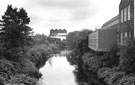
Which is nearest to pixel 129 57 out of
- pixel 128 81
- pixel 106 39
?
pixel 128 81

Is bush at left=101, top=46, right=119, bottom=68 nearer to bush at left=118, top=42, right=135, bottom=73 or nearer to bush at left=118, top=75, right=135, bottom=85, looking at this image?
bush at left=118, top=42, right=135, bottom=73

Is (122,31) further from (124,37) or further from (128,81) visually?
(128,81)

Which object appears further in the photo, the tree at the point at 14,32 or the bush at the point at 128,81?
the tree at the point at 14,32

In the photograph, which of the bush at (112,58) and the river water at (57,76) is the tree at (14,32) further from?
the bush at (112,58)

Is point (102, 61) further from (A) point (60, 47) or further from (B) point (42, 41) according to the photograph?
(A) point (60, 47)

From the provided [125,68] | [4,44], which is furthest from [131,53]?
[4,44]

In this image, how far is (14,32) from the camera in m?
25.0

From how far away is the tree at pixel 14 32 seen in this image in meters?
24.6

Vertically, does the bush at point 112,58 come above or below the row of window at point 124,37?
below

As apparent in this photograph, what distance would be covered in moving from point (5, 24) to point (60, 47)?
264 feet

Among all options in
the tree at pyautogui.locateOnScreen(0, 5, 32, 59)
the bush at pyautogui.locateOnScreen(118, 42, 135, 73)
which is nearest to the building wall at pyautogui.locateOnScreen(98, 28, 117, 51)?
the tree at pyautogui.locateOnScreen(0, 5, 32, 59)

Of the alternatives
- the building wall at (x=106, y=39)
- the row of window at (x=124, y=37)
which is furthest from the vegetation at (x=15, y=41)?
the row of window at (x=124, y=37)

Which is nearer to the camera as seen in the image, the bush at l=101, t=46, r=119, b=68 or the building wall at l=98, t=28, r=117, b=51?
the bush at l=101, t=46, r=119, b=68

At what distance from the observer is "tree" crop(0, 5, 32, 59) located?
24.6 m
